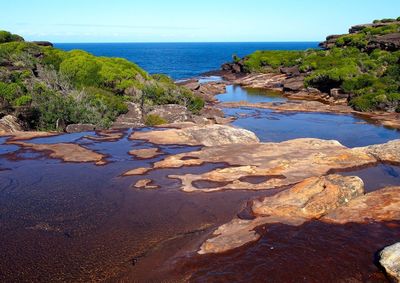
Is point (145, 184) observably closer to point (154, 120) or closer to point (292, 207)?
point (292, 207)

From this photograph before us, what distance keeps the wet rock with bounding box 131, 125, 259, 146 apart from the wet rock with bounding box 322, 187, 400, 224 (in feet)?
36.2

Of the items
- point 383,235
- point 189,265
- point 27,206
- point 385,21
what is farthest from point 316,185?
point 385,21

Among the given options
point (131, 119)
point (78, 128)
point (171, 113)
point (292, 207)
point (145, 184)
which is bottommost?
point (131, 119)

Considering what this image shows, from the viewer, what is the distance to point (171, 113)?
3519cm

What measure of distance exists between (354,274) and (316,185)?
463 centimetres

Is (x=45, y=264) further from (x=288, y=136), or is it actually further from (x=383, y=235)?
(x=288, y=136)

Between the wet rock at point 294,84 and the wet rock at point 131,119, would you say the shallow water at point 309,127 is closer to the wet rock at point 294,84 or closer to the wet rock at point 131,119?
the wet rock at point 131,119

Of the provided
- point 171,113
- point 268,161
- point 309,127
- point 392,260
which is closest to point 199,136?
point 268,161

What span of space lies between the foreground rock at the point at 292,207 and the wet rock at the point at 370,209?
33cm

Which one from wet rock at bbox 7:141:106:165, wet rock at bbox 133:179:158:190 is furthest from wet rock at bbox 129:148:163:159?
wet rock at bbox 133:179:158:190

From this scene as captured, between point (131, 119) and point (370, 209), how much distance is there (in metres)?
24.4

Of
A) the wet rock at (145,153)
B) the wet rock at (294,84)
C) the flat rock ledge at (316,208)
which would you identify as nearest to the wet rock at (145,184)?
the wet rock at (145,153)

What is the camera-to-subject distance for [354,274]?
382 inches

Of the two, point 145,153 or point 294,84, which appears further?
point 294,84
